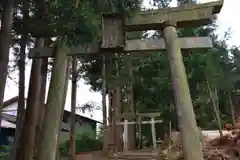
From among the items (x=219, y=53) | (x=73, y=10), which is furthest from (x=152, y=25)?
(x=219, y=53)

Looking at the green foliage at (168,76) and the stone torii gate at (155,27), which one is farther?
the green foliage at (168,76)

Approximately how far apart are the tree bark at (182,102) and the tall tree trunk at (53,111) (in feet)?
5.73

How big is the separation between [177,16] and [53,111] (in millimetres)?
2570

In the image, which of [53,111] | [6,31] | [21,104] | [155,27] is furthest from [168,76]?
[53,111]

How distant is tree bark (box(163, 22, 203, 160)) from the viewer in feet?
13.4

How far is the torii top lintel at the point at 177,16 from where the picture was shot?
15.8 ft

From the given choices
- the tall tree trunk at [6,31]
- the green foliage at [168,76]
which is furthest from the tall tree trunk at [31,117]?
the green foliage at [168,76]

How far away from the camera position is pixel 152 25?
16.3 feet

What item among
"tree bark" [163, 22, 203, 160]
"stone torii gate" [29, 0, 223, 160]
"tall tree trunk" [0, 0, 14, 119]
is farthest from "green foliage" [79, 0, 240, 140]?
"tall tree trunk" [0, 0, 14, 119]

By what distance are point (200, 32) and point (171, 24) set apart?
8042mm

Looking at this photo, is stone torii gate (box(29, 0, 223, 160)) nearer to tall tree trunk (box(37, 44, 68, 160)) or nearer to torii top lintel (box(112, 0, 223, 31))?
torii top lintel (box(112, 0, 223, 31))

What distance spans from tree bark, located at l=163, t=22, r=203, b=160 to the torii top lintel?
157mm

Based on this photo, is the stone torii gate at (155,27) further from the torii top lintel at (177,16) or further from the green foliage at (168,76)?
the green foliage at (168,76)

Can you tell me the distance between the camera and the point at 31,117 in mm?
7582
